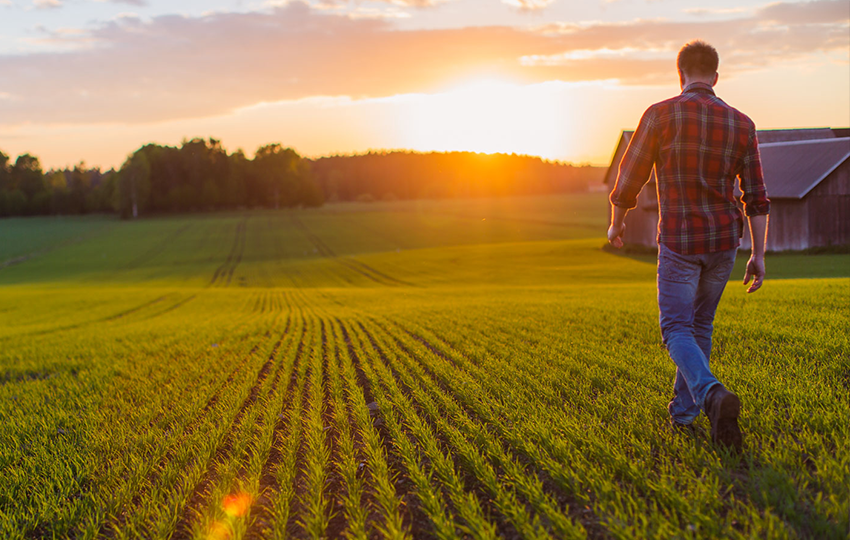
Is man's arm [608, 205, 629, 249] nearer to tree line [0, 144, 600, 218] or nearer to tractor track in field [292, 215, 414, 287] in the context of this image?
tractor track in field [292, 215, 414, 287]

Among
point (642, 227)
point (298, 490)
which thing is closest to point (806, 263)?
point (642, 227)

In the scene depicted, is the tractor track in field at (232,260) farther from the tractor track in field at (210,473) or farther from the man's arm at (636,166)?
the man's arm at (636,166)

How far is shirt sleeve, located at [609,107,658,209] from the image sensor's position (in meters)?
3.95

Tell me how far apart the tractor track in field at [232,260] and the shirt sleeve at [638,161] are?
39.8m

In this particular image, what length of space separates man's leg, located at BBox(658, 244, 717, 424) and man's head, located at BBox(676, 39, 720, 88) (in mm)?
1217

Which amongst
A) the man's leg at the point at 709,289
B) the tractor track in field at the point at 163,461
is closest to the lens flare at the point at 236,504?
the tractor track in field at the point at 163,461

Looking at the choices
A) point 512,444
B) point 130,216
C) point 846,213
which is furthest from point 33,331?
point 130,216

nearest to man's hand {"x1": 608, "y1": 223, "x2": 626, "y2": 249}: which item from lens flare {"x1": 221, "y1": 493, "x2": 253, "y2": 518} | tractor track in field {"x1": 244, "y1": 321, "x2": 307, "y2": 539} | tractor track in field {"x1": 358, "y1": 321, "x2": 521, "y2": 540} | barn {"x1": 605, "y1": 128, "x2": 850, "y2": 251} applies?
tractor track in field {"x1": 358, "y1": 321, "x2": 521, "y2": 540}

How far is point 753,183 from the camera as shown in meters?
3.95

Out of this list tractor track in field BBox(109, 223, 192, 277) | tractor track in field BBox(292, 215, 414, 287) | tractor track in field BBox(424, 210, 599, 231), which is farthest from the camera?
tractor track in field BBox(424, 210, 599, 231)

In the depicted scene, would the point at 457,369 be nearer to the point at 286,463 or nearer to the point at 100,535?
the point at 286,463

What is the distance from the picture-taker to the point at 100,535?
3396mm

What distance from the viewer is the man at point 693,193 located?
3.77 m

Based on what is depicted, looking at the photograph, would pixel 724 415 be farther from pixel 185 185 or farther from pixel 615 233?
pixel 185 185
